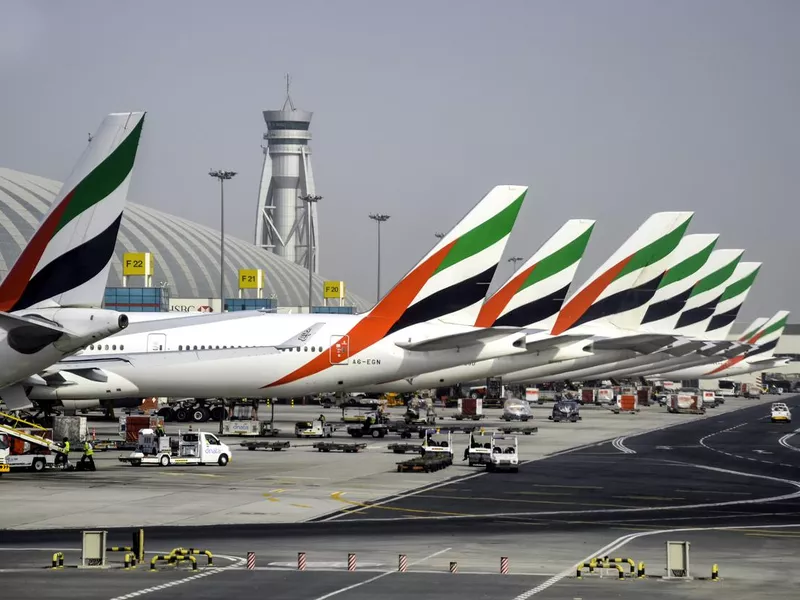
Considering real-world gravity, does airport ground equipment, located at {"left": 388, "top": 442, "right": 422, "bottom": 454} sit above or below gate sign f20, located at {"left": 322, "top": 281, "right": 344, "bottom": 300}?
below

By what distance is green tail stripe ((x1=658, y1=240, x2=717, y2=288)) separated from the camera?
110019 millimetres

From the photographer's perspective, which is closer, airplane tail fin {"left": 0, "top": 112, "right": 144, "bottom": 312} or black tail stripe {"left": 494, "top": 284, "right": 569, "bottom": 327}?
airplane tail fin {"left": 0, "top": 112, "right": 144, "bottom": 312}

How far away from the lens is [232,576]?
27.1 meters

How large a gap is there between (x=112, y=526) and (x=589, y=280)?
64031 mm

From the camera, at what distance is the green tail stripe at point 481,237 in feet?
218

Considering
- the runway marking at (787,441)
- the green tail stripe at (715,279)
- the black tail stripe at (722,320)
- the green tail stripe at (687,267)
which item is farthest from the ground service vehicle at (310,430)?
the black tail stripe at (722,320)

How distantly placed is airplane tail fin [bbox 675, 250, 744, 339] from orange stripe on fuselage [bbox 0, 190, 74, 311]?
8873cm

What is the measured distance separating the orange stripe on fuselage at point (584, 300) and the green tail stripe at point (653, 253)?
1.25 feet

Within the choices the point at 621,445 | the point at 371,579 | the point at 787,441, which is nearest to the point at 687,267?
the point at 787,441

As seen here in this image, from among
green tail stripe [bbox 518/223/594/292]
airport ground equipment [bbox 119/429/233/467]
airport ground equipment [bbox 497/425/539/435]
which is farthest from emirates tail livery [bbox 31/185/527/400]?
airport ground equipment [bbox 497/425/539/435]

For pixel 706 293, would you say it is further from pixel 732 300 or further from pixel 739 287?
pixel 739 287

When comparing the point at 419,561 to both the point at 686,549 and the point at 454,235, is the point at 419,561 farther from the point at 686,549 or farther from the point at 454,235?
the point at 454,235

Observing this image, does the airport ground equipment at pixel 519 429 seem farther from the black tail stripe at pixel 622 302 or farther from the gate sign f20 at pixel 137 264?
the gate sign f20 at pixel 137 264

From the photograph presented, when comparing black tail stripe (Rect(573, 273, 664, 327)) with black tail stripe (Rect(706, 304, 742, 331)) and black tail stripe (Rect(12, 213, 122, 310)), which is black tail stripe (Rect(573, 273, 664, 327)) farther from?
black tail stripe (Rect(12, 213, 122, 310))
